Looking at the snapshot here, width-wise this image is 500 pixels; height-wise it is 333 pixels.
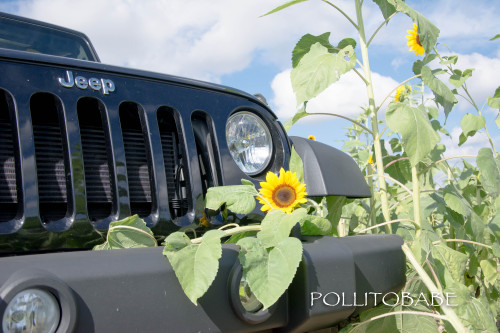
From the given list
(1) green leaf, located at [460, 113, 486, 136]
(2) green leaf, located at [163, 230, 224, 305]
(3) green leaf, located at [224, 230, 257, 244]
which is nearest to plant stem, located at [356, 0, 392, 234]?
(3) green leaf, located at [224, 230, 257, 244]

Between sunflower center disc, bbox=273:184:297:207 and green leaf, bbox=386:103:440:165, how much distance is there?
1.69ft

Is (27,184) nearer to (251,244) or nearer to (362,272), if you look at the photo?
(251,244)

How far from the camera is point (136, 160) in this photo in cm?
183

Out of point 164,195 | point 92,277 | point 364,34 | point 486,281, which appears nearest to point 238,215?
point 164,195

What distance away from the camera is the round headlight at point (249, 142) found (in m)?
2.02

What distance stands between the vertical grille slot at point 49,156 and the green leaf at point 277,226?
0.63m

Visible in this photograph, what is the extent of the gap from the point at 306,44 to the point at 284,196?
0.93 metres

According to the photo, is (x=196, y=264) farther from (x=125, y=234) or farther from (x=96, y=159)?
(x=96, y=159)

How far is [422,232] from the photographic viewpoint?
2389 millimetres

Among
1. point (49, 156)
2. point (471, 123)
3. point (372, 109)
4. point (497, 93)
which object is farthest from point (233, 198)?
point (497, 93)

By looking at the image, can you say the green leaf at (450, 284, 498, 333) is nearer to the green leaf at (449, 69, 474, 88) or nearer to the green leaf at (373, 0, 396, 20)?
the green leaf at (373, 0, 396, 20)

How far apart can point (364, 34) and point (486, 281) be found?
1609 millimetres

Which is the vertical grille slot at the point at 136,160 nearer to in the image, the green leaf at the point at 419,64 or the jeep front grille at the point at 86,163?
the jeep front grille at the point at 86,163

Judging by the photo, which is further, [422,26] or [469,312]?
[422,26]
